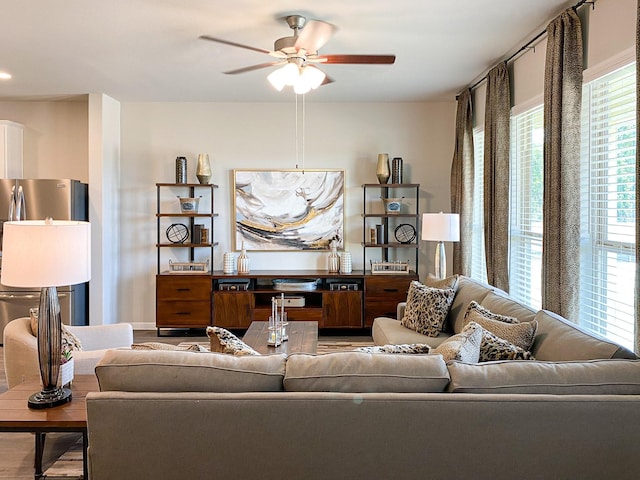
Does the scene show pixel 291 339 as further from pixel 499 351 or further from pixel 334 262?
pixel 334 262

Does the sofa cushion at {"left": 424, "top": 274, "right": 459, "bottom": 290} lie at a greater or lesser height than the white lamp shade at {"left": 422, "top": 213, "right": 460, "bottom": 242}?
lesser

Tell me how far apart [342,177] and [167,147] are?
2.18 metres

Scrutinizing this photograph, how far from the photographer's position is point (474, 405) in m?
1.86

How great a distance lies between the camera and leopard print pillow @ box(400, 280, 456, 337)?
402 cm

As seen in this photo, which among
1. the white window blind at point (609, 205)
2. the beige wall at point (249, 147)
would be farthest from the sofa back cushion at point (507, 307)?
the beige wall at point (249, 147)

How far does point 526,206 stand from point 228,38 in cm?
275

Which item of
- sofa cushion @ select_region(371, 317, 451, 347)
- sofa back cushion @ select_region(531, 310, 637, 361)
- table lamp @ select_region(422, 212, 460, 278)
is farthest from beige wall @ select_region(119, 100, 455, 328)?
sofa back cushion @ select_region(531, 310, 637, 361)

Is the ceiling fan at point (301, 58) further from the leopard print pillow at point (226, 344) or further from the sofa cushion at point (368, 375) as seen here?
the sofa cushion at point (368, 375)

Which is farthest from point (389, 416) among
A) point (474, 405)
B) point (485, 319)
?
point (485, 319)

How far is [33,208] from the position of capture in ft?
18.1

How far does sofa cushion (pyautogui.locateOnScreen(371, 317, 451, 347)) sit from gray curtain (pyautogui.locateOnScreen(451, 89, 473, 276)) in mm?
Answer: 1581

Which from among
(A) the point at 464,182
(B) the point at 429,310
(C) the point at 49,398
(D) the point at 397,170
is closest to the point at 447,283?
(B) the point at 429,310

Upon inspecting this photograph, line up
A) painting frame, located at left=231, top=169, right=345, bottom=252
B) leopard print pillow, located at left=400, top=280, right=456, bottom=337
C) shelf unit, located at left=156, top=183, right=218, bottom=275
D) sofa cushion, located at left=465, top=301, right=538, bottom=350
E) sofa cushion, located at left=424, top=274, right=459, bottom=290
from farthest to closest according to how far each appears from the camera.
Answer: painting frame, located at left=231, top=169, right=345, bottom=252 < shelf unit, located at left=156, top=183, right=218, bottom=275 < sofa cushion, located at left=424, top=274, right=459, bottom=290 < leopard print pillow, located at left=400, top=280, right=456, bottom=337 < sofa cushion, located at left=465, top=301, right=538, bottom=350

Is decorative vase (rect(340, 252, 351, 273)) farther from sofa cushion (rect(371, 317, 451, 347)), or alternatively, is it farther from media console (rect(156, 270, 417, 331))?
sofa cushion (rect(371, 317, 451, 347))
